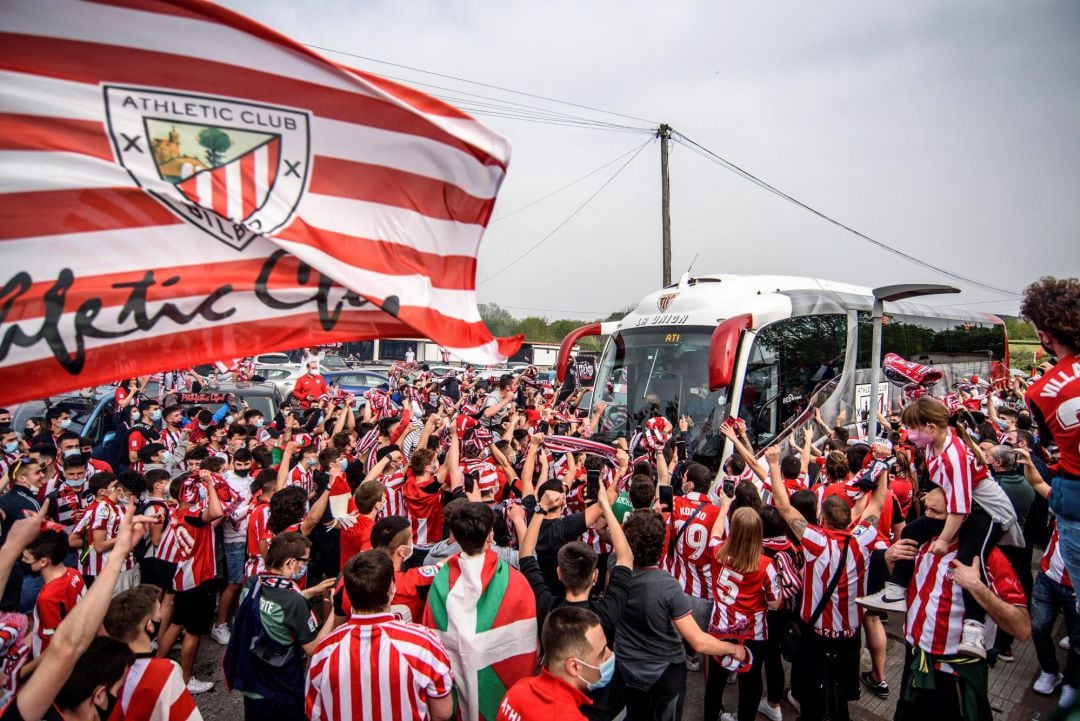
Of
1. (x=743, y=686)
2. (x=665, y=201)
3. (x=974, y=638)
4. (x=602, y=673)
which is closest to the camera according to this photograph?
(x=602, y=673)

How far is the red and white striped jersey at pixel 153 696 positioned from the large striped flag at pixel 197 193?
56.9 inches

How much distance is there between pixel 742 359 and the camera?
338 inches

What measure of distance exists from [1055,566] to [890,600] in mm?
2027

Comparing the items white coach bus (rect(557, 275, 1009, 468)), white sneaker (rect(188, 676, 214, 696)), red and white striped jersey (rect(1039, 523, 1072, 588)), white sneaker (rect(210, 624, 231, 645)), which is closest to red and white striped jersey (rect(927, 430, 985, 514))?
red and white striped jersey (rect(1039, 523, 1072, 588))

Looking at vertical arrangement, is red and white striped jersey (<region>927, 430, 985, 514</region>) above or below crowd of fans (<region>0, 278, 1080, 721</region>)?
above

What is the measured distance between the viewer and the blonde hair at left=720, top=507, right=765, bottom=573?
3.86 m

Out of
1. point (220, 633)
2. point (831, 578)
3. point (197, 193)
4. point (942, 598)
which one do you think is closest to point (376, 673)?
point (197, 193)

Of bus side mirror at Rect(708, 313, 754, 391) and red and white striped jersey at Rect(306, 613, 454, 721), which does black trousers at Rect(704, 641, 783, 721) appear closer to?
red and white striped jersey at Rect(306, 613, 454, 721)

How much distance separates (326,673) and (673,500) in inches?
120

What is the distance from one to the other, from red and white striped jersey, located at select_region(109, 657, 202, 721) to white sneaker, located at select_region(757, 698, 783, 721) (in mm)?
3835

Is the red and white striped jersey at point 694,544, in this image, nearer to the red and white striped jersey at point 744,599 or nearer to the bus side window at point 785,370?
the red and white striped jersey at point 744,599

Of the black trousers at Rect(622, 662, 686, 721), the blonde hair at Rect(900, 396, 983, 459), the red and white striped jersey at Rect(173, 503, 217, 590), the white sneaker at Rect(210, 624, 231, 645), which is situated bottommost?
the white sneaker at Rect(210, 624, 231, 645)

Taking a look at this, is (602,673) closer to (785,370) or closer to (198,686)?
(198,686)

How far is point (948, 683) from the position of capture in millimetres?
3387
